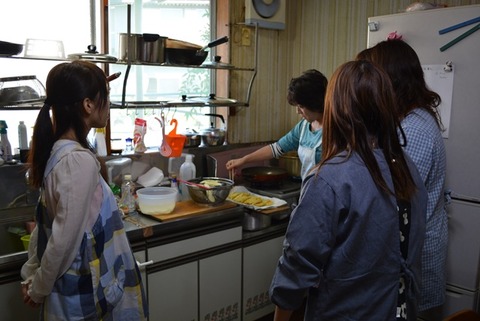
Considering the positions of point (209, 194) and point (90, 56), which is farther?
point (209, 194)

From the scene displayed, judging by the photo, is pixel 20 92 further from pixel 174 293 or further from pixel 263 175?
pixel 263 175

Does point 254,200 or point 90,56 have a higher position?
point 90,56

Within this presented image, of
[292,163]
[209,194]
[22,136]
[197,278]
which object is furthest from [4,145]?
[292,163]

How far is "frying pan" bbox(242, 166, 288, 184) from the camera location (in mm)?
2811

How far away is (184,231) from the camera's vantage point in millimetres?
2109

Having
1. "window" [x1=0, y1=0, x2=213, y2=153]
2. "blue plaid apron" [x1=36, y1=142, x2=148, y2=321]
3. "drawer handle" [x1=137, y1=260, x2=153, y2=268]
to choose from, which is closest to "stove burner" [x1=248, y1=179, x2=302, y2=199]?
"window" [x1=0, y1=0, x2=213, y2=153]

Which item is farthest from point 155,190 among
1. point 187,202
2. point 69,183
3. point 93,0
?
point 93,0

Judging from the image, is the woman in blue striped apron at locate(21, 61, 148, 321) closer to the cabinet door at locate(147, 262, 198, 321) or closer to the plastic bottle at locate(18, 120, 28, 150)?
the cabinet door at locate(147, 262, 198, 321)

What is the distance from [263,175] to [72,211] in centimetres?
162

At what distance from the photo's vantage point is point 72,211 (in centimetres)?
132

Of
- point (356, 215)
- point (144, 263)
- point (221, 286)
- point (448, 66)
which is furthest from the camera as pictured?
point (221, 286)

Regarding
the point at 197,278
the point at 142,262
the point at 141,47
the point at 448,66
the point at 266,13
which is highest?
the point at 266,13

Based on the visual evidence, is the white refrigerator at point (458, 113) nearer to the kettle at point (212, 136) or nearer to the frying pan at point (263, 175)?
the frying pan at point (263, 175)

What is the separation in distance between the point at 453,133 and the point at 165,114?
167cm
